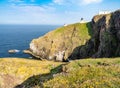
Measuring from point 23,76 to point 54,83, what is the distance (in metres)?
17.8

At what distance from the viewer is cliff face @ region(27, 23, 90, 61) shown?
14219 cm

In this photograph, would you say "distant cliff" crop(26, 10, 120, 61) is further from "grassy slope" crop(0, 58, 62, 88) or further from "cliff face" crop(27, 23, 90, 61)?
"grassy slope" crop(0, 58, 62, 88)

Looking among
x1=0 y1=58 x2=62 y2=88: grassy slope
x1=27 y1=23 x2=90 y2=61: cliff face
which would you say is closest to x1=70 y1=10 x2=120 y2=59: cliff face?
x1=27 y1=23 x2=90 y2=61: cliff face

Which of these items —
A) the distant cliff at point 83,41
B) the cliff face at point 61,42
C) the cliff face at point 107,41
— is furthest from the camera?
the cliff face at point 61,42

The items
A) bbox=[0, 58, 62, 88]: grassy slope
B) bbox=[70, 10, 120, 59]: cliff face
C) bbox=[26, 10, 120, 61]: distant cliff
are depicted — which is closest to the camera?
bbox=[0, 58, 62, 88]: grassy slope

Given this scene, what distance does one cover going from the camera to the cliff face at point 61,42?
142 metres

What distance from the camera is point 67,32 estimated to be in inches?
6334

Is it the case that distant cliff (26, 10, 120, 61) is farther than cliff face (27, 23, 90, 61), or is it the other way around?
cliff face (27, 23, 90, 61)

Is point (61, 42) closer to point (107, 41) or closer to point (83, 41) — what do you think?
point (83, 41)

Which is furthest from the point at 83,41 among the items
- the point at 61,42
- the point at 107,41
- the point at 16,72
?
the point at 16,72

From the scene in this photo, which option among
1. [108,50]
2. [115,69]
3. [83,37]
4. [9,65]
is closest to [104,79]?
[115,69]

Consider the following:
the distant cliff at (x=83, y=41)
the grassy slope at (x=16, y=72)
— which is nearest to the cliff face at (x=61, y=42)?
the distant cliff at (x=83, y=41)

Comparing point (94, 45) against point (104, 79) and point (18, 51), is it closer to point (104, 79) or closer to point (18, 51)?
point (18, 51)

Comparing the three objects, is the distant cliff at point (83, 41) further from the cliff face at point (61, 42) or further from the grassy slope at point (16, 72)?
the grassy slope at point (16, 72)
